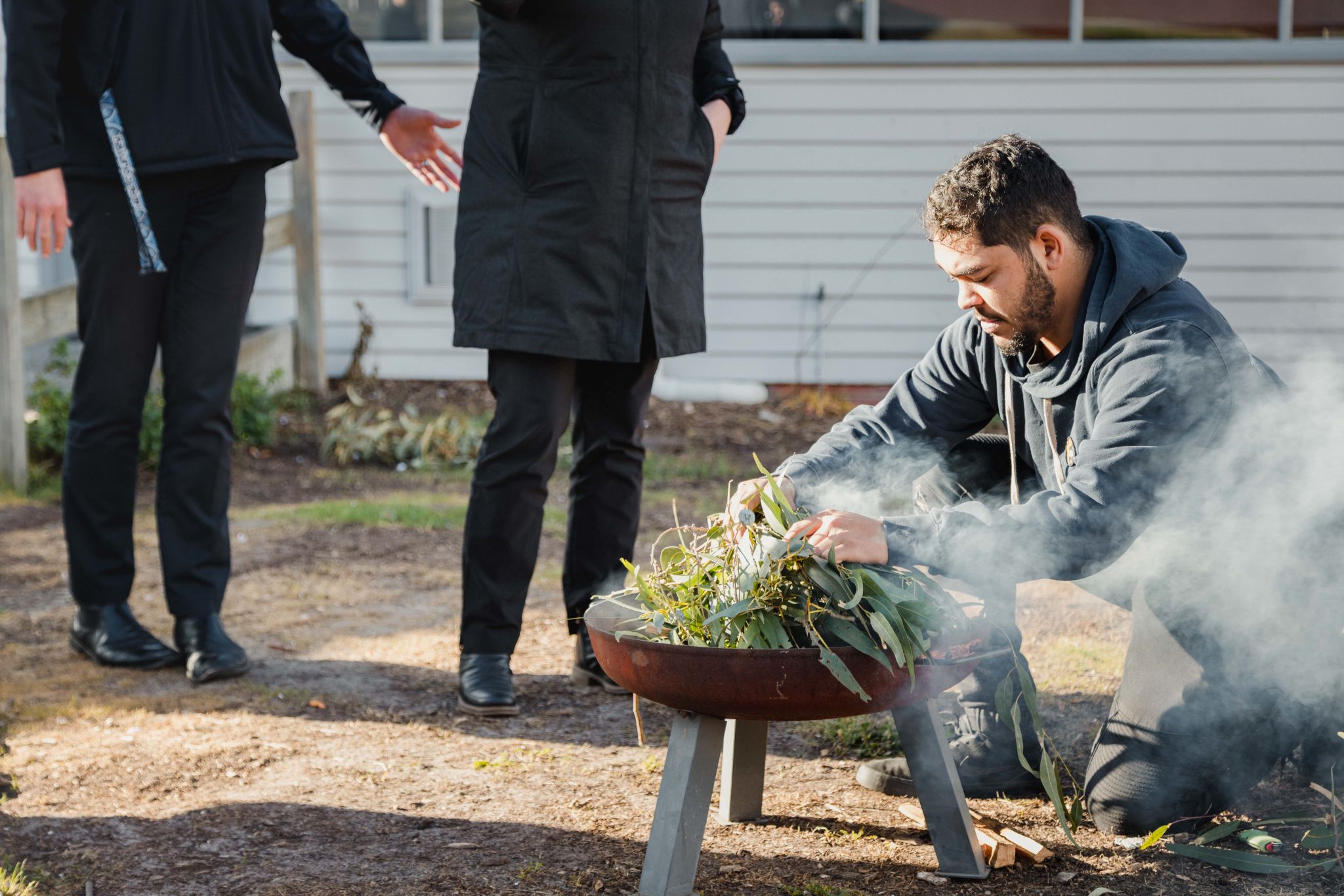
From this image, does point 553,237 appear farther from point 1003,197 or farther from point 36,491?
point 36,491

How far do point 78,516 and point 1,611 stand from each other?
2.80 feet

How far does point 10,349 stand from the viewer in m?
5.37

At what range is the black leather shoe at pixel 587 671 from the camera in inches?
140

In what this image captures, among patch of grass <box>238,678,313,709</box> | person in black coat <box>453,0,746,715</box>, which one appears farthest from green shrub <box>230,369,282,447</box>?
person in black coat <box>453,0,746,715</box>

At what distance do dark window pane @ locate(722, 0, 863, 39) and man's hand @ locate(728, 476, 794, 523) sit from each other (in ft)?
17.0

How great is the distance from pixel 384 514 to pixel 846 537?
3.62m

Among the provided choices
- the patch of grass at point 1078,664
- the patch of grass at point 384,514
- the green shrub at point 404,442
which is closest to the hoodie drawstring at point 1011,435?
the patch of grass at point 1078,664

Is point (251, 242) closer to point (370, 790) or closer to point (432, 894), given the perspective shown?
point (370, 790)

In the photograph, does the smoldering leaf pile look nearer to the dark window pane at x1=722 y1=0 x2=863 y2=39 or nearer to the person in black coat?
the person in black coat

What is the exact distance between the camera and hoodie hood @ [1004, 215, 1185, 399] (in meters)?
2.45

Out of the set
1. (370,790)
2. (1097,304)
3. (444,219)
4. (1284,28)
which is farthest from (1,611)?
(1284,28)

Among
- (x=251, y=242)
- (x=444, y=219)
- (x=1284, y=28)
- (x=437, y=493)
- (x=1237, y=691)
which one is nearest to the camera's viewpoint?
(x=1237, y=691)

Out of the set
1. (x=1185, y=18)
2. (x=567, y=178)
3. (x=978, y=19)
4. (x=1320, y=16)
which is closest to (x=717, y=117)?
(x=567, y=178)

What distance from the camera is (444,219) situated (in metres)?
7.72
